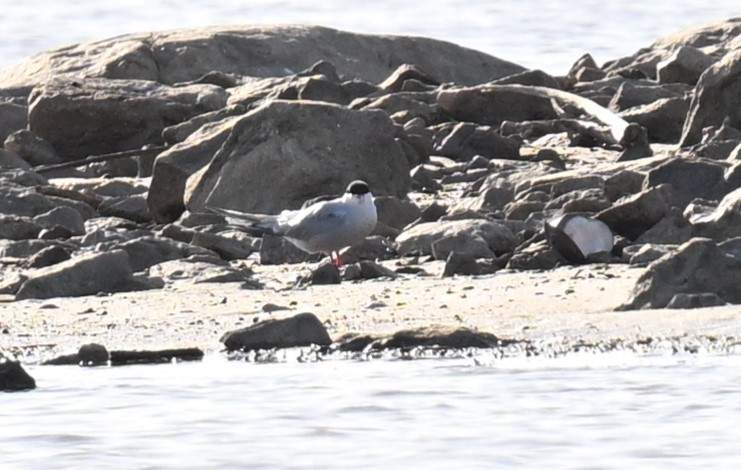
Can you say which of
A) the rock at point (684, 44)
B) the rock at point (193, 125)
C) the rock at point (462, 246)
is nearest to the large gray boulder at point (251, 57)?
the rock at point (684, 44)

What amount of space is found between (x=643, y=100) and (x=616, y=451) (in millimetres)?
11616

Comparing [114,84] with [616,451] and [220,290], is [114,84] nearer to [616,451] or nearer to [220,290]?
[220,290]

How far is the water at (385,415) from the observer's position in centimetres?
645

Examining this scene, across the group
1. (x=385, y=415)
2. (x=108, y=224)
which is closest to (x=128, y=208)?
(x=108, y=224)

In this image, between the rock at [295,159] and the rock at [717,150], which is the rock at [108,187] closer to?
the rock at [295,159]

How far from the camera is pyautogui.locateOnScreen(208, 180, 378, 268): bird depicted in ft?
36.3

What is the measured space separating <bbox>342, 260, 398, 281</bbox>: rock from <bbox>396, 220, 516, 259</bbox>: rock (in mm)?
686

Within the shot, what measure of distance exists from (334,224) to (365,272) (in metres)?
0.82

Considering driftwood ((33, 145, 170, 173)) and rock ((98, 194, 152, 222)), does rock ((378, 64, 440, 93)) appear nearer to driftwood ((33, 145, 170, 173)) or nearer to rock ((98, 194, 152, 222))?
driftwood ((33, 145, 170, 173))

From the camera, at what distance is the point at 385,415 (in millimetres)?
7141

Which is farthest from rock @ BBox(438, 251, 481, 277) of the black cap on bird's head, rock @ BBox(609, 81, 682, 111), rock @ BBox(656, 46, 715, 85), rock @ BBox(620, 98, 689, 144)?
rock @ BBox(656, 46, 715, 85)

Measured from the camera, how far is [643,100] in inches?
699

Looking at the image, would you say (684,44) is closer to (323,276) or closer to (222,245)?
(222,245)

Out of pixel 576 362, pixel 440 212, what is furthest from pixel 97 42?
pixel 576 362
